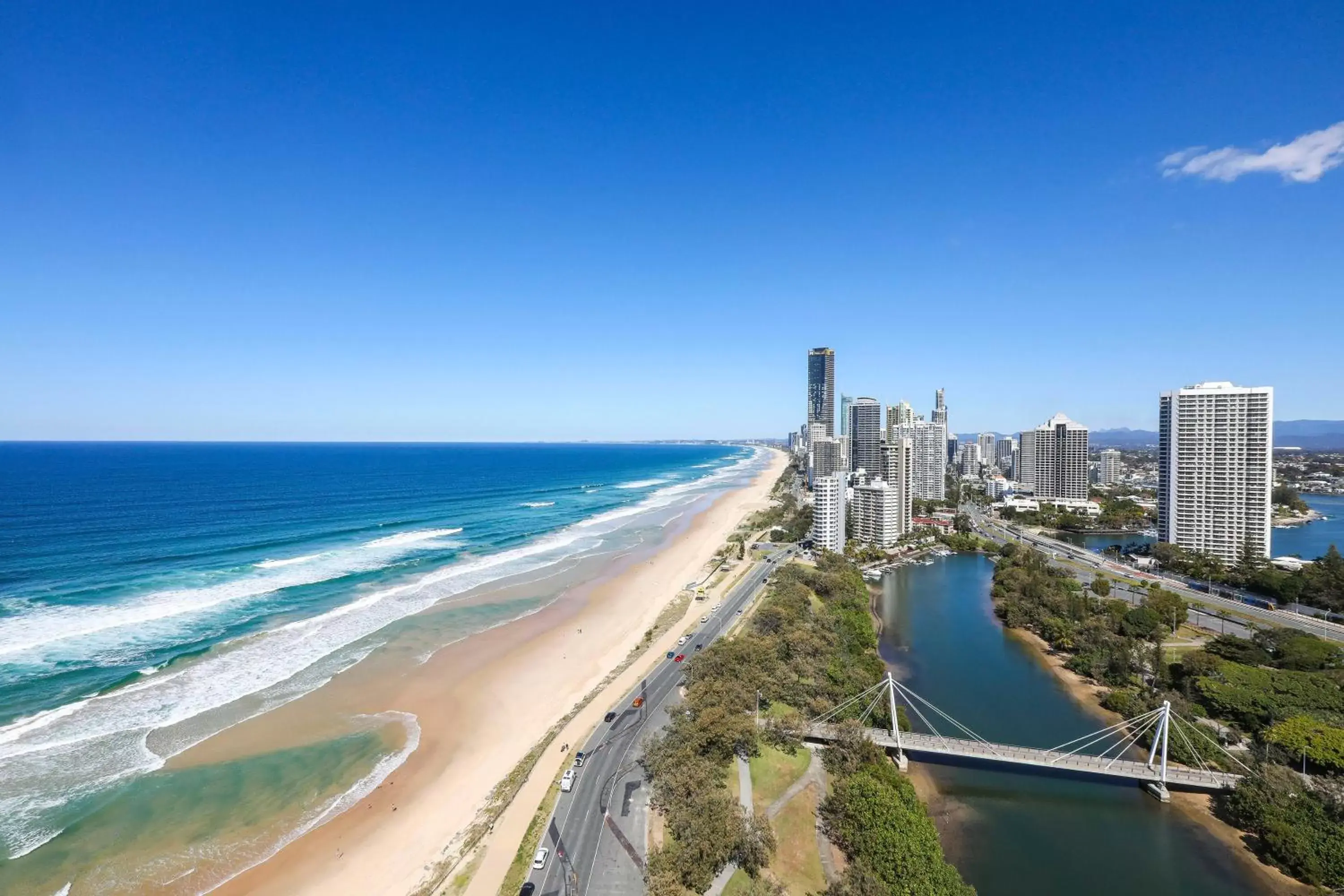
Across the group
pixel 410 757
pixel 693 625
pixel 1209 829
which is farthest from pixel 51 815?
pixel 1209 829

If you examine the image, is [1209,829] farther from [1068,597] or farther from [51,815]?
[51,815]

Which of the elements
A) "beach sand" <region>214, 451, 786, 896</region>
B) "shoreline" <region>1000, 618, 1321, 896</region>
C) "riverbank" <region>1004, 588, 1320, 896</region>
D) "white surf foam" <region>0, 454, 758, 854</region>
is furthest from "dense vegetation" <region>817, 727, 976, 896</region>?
"white surf foam" <region>0, 454, 758, 854</region>

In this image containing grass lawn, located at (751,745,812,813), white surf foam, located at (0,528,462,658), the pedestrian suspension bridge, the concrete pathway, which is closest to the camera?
the concrete pathway

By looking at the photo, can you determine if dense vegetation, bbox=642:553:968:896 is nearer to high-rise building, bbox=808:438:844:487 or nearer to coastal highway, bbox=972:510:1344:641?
coastal highway, bbox=972:510:1344:641

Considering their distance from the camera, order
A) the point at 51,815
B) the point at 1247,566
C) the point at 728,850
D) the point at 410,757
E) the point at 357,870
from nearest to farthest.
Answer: the point at 728,850
the point at 357,870
the point at 51,815
the point at 410,757
the point at 1247,566

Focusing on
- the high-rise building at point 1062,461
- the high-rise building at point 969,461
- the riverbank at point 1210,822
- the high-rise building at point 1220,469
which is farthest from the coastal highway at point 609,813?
the high-rise building at point 969,461
